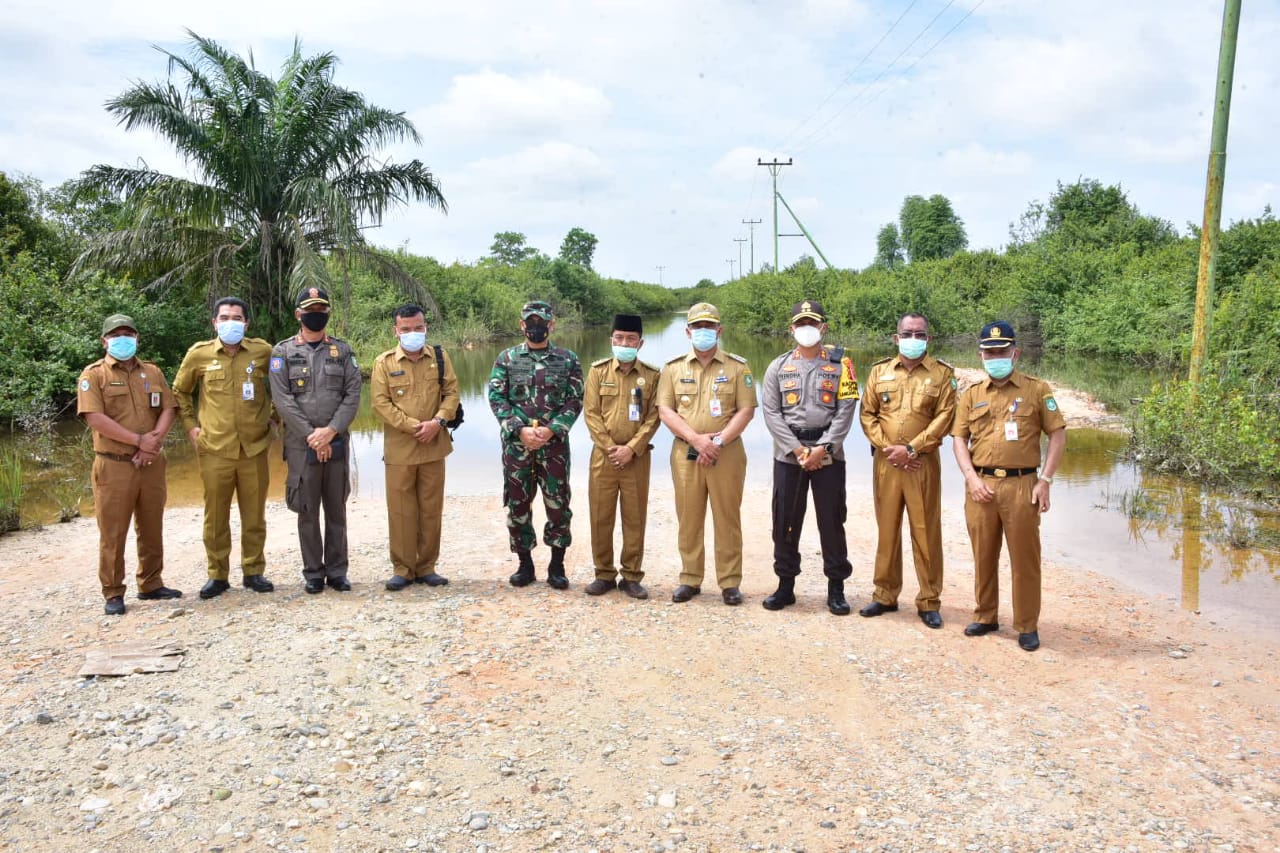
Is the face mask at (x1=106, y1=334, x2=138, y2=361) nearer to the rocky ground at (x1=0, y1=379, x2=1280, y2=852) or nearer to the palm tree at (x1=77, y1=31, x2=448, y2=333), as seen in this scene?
the rocky ground at (x1=0, y1=379, x2=1280, y2=852)

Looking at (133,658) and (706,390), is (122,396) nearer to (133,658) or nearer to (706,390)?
(133,658)

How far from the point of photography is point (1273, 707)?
4266mm

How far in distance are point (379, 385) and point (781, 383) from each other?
256 cm

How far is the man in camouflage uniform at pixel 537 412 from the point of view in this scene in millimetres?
5766

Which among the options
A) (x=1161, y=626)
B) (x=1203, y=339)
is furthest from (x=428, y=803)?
(x=1203, y=339)

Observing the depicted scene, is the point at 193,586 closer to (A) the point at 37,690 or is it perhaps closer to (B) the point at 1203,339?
(A) the point at 37,690

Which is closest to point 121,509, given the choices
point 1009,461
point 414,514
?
point 414,514

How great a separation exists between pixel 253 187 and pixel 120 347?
10.9 metres

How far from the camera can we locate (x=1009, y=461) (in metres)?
4.89

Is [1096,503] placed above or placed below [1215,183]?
below

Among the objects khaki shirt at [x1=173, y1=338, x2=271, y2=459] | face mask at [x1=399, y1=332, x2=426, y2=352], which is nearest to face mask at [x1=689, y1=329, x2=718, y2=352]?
face mask at [x1=399, y1=332, x2=426, y2=352]

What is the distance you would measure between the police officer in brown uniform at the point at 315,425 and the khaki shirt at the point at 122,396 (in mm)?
726

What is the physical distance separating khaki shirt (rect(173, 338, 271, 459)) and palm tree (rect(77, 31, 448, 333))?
9263 mm

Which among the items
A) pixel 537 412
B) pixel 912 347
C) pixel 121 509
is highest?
pixel 912 347
